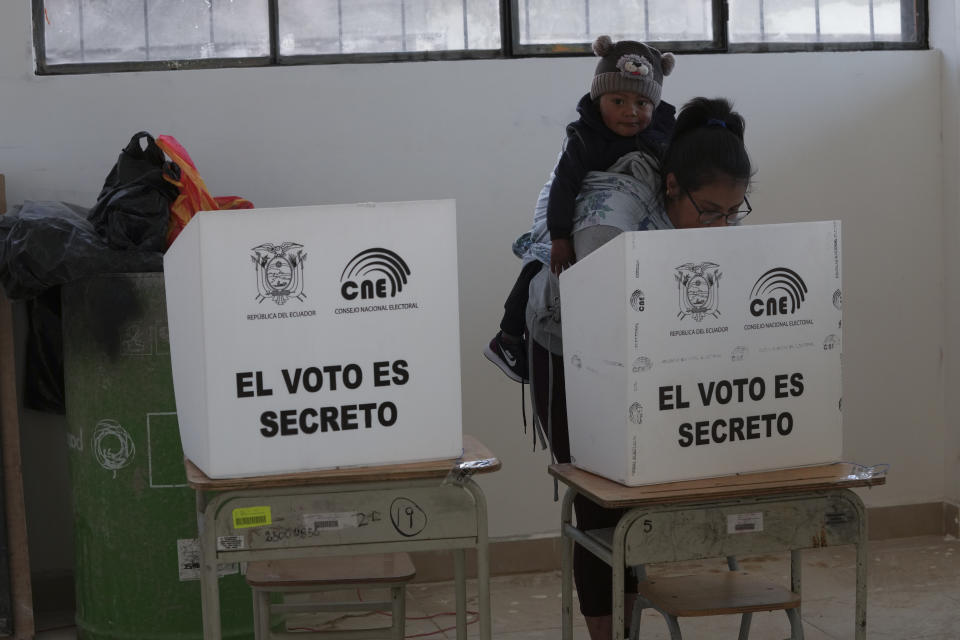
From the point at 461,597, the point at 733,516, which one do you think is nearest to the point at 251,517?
the point at 461,597

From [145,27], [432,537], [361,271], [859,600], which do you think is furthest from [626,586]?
[145,27]

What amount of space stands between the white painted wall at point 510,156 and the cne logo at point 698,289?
5.11ft

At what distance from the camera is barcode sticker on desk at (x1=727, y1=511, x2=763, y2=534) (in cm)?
177

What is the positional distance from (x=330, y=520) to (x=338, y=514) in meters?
0.02

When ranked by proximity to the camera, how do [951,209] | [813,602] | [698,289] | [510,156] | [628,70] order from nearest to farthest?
[698,289], [628,70], [813,602], [510,156], [951,209]

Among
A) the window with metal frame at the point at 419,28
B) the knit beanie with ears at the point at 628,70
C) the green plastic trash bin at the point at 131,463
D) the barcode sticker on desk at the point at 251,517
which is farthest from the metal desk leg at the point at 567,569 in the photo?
the window with metal frame at the point at 419,28

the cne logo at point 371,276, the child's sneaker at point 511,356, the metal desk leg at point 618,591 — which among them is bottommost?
the metal desk leg at point 618,591

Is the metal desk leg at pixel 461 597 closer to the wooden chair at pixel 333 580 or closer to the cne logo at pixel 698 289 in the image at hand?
the wooden chair at pixel 333 580

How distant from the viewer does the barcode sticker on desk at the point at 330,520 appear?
5.51 ft

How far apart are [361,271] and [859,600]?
104cm

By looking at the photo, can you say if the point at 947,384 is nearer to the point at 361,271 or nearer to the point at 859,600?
the point at 859,600

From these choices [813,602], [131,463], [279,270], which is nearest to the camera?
[279,270]

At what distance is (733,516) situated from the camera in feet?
5.82

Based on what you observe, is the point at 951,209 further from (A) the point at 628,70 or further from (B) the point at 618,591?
(B) the point at 618,591
